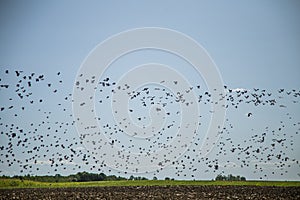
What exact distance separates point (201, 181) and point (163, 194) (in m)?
16.0

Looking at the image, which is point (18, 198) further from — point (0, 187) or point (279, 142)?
point (279, 142)

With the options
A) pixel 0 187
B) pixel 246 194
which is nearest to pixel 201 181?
pixel 246 194

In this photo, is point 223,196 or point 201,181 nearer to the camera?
point 223,196

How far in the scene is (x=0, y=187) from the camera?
138 feet

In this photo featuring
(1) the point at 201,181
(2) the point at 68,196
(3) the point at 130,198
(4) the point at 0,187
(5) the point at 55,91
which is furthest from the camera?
(1) the point at 201,181

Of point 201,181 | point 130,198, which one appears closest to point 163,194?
point 130,198

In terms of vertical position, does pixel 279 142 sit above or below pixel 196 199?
above

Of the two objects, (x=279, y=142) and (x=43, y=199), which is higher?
(x=279, y=142)

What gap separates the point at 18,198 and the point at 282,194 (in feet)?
55.5

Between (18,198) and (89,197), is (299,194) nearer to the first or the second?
(89,197)

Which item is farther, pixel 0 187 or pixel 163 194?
pixel 0 187

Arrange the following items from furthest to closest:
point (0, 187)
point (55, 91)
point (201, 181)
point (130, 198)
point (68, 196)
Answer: point (201, 181), point (0, 187), point (68, 196), point (130, 198), point (55, 91)

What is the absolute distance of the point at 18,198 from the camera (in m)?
30.6

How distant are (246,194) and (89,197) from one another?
10.2 meters
